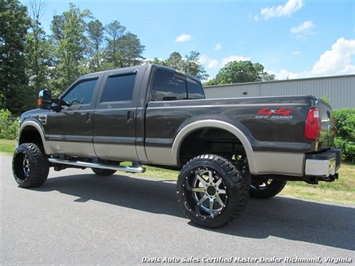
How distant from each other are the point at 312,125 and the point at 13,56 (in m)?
36.4

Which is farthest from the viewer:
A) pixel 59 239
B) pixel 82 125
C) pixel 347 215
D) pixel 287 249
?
pixel 82 125

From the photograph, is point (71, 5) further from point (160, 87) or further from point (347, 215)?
point (347, 215)

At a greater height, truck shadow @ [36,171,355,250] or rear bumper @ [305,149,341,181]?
rear bumper @ [305,149,341,181]

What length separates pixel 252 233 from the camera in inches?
150

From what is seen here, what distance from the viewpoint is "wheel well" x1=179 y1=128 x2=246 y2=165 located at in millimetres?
4293

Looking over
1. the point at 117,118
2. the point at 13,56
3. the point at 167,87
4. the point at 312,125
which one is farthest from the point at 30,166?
the point at 13,56

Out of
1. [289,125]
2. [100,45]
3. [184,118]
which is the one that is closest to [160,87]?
[184,118]

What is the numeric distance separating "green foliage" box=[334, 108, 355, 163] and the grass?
680 millimetres

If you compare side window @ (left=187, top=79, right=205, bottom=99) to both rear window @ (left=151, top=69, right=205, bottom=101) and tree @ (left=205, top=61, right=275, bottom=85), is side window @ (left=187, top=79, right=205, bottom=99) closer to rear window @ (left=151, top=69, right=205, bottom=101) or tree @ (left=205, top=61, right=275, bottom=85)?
rear window @ (left=151, top=69, right=205, bottom=101)

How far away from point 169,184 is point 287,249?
→ 349 cm

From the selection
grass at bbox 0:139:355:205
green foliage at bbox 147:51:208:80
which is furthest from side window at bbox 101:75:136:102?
green foliage at bbox 147:51:208:80

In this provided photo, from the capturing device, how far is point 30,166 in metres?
5.94

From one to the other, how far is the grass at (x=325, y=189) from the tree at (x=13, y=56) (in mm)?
29057

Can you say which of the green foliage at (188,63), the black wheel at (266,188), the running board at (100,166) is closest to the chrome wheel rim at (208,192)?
the running board at (100,166)
